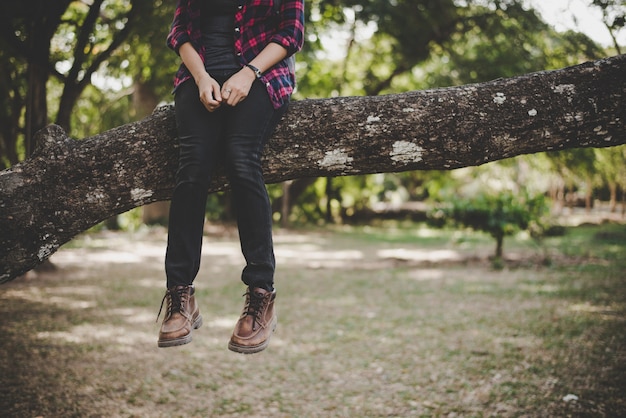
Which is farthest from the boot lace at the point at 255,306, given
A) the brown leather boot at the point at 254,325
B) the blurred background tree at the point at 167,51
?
the blurred background tree at the point at 167,51

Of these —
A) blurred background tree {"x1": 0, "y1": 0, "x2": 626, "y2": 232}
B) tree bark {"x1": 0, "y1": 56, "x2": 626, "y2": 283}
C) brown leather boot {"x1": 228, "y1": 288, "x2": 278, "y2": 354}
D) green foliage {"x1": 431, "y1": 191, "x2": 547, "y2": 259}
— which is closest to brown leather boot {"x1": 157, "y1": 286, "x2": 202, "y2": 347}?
brown leather boot {"x1": 228, "y1": 288, "x2": 278, "y2": 354}

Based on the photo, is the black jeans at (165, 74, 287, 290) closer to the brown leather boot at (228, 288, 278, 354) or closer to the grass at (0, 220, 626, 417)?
the brown leather boot at (228, 288, 278, 354)

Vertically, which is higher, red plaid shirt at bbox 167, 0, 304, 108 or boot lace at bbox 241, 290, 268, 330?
red plaid shirt at bbox 167, 0, 304, 108

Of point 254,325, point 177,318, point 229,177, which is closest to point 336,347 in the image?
point 254,325

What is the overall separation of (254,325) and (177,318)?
428 millimetres

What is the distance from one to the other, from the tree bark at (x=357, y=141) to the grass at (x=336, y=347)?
7.34ft

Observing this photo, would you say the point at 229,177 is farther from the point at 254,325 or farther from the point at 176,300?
the point at 254,325

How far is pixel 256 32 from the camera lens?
112 inches

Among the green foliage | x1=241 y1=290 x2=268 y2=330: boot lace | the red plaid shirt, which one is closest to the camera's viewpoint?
x1=241 y1=290 x2=268 y2=330: boot lace

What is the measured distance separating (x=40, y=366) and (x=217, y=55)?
404cm

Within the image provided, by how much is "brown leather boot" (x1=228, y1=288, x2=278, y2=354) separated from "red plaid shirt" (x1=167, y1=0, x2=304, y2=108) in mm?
1140

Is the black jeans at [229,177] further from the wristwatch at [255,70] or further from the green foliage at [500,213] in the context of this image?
the green foliage at [500,213]

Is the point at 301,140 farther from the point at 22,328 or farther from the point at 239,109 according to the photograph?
the point at 22,328

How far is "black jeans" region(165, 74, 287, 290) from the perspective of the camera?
2.54 metres
